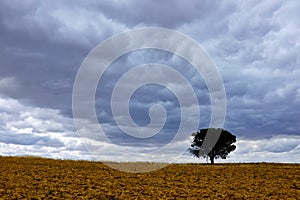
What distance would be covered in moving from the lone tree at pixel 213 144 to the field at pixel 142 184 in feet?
114

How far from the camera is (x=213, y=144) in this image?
75.8 meters

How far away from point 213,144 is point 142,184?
4681 centimetres

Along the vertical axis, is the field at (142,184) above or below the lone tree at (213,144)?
below

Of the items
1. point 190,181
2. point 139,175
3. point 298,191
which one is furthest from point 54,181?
point 298,191

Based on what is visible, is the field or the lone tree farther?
the lone tree

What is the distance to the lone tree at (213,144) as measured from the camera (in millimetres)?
75000

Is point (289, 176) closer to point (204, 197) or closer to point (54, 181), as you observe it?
point (204, 197)

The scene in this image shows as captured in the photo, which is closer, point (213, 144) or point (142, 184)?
point (142, 184)

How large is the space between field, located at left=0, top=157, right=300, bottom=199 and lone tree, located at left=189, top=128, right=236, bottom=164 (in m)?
34.7

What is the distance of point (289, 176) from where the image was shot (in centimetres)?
3806

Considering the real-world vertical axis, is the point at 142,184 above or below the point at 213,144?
below

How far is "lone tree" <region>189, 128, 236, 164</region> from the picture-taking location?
75.0m

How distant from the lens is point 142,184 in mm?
30766

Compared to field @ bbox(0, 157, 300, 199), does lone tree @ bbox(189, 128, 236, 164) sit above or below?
above
